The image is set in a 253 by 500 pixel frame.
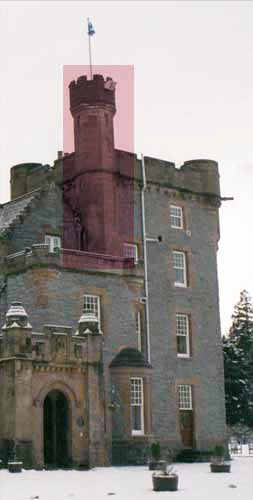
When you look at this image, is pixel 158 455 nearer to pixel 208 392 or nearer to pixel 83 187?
pixel 208 392

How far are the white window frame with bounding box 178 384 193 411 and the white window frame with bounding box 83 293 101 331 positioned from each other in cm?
794

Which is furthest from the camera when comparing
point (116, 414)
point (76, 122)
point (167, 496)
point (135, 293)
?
point (76, 122)

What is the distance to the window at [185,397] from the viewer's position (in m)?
45.1

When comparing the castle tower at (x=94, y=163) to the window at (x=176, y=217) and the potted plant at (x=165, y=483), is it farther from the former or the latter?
the potted plant at (x=165, y=483)

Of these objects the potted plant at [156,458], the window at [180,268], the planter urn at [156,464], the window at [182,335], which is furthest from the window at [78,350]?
the window at [180,268]

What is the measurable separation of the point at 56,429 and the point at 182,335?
13296 mm

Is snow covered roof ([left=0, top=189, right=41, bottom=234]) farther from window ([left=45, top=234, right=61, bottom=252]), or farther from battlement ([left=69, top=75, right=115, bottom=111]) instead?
battlement ([left=69, top=75, right=115, bottom=111])

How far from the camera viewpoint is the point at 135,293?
42.0 metres

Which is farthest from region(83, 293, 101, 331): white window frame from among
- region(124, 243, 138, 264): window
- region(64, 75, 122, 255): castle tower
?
region(124, 243, 138, 264): window

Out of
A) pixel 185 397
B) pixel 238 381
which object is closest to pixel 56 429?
pixel 185 397

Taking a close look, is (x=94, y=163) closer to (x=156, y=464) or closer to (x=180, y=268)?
(x=180, y=268)

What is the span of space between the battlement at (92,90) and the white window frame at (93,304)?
10945mm

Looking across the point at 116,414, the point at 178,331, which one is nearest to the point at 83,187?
the point at 178,331

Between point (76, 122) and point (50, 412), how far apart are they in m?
17.2
